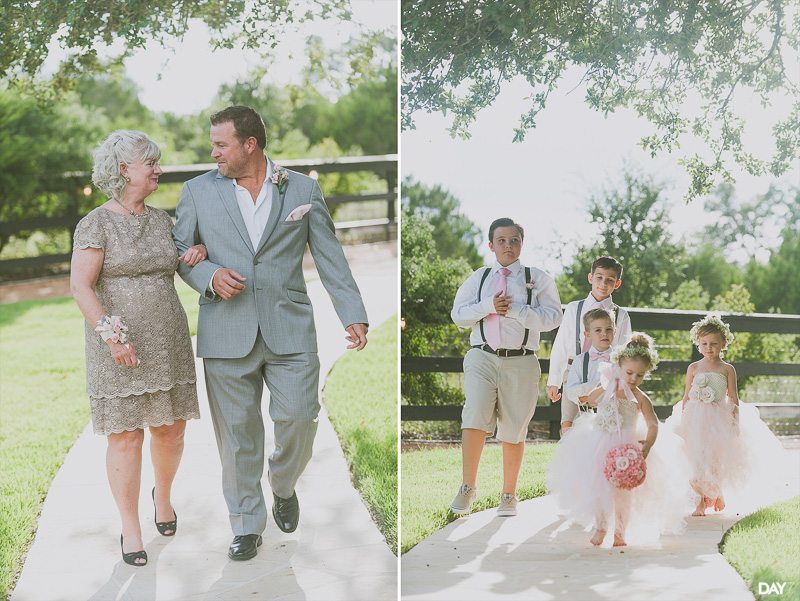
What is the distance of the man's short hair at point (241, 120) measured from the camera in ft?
10.4

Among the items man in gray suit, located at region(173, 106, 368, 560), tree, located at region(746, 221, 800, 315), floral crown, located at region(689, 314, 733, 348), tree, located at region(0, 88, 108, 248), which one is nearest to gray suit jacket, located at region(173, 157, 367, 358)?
man in gray suit, located at region(173, 106, 368, 560)

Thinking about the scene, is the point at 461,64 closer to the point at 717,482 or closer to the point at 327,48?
the point at 327,48

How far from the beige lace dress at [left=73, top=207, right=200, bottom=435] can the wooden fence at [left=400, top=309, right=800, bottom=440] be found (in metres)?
0.82

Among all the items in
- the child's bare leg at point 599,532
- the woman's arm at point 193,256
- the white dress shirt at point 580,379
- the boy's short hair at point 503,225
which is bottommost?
the child's bare leg at point 599,532

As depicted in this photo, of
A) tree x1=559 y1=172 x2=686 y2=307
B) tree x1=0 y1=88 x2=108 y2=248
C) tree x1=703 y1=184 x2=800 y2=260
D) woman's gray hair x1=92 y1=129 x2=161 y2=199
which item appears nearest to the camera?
woman's gray hair x1=92 y1=129 x2=161 y2=199

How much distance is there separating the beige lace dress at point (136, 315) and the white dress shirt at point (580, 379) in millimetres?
1256

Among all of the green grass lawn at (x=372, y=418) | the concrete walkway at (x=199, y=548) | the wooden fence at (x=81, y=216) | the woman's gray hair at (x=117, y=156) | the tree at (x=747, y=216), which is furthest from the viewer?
the wooden fence at (x=81, y=216)

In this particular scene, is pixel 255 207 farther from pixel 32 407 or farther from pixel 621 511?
pixel 32 407

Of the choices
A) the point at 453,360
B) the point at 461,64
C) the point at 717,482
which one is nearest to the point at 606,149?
the point at 461,64

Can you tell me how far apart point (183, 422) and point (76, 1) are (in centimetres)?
157

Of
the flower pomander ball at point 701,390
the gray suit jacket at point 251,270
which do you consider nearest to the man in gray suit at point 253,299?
the gray suit jacket at point 251,270

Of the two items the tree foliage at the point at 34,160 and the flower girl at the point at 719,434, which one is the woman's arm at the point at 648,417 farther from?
the tree foliage at the point at 34,160

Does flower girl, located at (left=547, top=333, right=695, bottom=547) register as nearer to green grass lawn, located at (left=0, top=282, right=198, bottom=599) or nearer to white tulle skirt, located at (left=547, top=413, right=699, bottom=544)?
white tulle skirt, located at (left=547, top=413, right=699, bottom=544)

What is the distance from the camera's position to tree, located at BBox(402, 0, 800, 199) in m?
3.32
